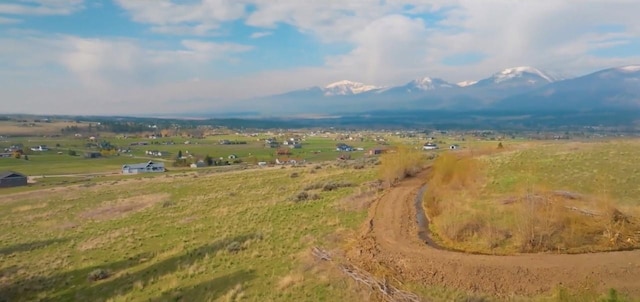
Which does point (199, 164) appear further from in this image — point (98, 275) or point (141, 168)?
point (98, 275)

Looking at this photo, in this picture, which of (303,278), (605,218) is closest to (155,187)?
(303,278)

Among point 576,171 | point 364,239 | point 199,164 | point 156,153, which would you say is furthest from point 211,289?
point 156,153

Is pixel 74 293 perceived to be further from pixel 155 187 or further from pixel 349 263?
pixel 155 187

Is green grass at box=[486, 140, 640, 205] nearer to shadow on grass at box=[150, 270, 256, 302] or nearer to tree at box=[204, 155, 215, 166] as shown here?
shadow on grass at box=[150, 270, 256, 302]

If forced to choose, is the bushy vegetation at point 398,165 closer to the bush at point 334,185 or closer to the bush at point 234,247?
the bush at point 334,185

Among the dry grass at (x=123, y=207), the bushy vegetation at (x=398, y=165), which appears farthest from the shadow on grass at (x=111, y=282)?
the bushy vegetation at (x=398, y=165)

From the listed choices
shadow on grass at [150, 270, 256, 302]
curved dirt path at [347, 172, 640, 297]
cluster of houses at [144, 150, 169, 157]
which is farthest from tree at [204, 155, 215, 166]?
curved dirt path at [347, 172, 640, 297]
